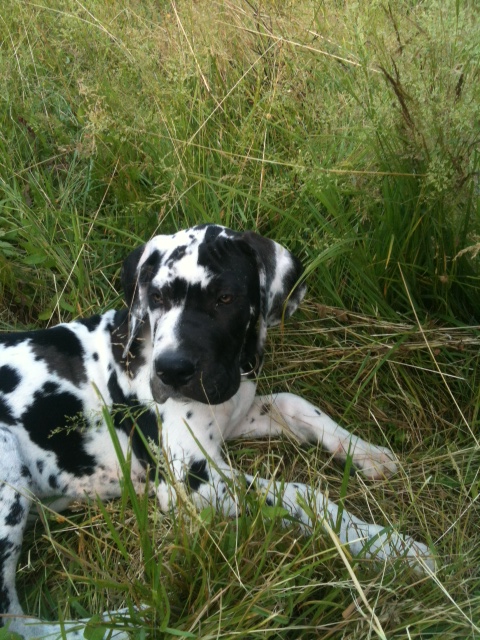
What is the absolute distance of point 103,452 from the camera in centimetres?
336

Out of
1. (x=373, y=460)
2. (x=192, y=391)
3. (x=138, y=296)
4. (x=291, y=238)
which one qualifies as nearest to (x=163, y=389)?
(x=192, y=391)

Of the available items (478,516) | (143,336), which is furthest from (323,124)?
(478,516)

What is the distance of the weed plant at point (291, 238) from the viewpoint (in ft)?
8.25

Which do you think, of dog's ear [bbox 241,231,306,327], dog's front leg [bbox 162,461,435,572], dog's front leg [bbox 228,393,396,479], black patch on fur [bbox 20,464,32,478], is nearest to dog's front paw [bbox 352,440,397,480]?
dog's front leg [bbox 228,393,396,479]

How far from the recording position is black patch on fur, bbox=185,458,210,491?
3088mm

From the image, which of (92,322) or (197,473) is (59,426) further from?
(197,473)

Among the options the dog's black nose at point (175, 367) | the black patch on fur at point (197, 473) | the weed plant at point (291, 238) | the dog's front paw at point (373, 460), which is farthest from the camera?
the dog's front paw at point (373, 460)

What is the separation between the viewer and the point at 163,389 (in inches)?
119

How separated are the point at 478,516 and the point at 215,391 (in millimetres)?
1219

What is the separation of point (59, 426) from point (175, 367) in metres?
0.72

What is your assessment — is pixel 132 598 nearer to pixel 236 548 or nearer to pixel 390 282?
pixel 236 548

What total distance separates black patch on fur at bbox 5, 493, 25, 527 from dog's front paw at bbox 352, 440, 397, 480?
1.47 meters

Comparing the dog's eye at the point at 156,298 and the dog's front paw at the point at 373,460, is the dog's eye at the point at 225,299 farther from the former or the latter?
the dog's front paw at the point at 373,460

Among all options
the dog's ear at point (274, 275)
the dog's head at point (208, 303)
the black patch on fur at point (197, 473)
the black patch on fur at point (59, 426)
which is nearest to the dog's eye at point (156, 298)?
the dog's head at point (208, 303)
